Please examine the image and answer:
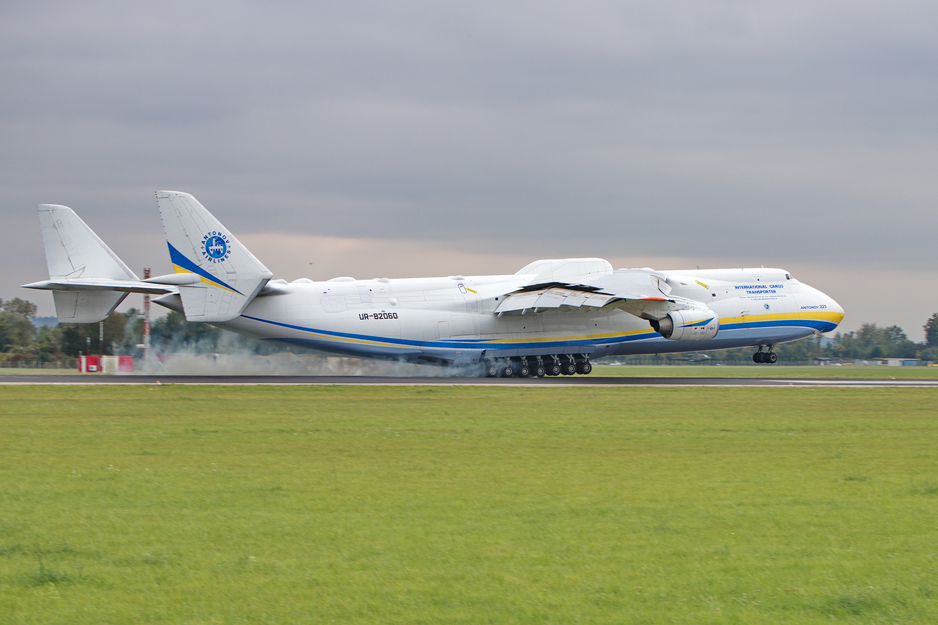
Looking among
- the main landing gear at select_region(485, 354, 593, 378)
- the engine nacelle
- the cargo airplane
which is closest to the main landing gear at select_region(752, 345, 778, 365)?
the cargo airplane

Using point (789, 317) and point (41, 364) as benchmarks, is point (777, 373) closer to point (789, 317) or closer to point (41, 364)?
point (789, 317)

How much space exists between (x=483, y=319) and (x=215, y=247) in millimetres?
11101

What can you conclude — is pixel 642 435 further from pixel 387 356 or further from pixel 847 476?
pixel 387 356

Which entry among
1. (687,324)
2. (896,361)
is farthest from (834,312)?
(896,361)

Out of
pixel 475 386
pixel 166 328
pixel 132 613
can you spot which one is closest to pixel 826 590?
pixel 132 613

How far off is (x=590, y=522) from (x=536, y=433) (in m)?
8.00

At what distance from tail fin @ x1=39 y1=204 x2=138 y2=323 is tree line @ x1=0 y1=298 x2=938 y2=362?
4.51m

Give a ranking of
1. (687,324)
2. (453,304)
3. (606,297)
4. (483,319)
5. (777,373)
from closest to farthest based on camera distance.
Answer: (606,297)
(687,324)
(453,304)
(483,319)
(777,373)

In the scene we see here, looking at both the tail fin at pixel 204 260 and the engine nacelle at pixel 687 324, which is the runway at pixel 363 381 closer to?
the engine nacelle at pixel 687 324

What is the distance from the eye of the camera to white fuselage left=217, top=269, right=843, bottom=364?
33.3 m

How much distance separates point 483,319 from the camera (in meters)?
35.3

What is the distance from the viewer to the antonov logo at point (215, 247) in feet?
104

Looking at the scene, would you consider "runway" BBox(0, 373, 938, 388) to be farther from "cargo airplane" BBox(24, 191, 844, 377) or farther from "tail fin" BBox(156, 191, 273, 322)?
"tail fin" BBox(156, 191, 273, 322)

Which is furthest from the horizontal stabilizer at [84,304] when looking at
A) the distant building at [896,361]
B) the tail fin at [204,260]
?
the distant building at [896,361]
